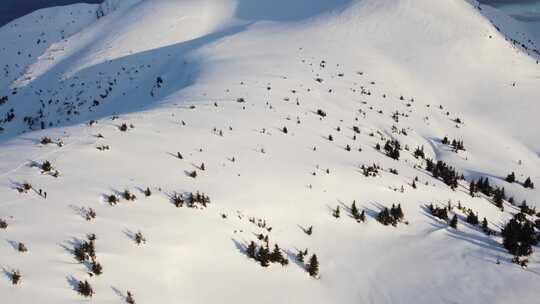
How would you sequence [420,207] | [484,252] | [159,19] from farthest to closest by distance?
[159,19] → [420,207] → [484,252]

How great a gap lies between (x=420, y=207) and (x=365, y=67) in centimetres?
1952

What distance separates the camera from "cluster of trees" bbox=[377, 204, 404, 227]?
473 inches

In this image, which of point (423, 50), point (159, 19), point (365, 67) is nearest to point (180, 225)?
point (365, 67)

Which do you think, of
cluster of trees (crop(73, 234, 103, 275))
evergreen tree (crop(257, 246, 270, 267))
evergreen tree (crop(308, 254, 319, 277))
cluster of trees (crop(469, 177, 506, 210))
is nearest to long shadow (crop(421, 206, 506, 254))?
cluster of trees (crop(469, 177, 506, 210))

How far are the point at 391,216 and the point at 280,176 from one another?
337 centimetres

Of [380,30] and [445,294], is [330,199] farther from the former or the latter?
[380,30]

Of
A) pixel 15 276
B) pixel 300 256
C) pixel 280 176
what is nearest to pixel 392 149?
pixel 280 176

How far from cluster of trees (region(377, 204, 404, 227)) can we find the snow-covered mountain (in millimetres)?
87

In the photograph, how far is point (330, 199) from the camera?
40.5 feet

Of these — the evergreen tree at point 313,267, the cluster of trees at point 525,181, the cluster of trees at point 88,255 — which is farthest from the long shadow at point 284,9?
the cluster of trees at point 88,255

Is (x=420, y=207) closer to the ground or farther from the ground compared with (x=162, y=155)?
closer to the ground

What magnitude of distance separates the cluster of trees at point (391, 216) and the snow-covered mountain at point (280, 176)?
87 millimetres

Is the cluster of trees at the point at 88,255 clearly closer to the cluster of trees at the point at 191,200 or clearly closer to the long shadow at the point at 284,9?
the cluster of trees at the point at 191,200

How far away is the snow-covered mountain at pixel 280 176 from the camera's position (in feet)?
27.6
